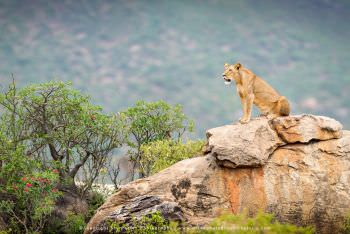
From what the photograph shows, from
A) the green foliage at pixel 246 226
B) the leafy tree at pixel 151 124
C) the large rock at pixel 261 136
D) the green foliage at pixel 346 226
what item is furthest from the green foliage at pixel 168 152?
the green foliage at pixel 246 226

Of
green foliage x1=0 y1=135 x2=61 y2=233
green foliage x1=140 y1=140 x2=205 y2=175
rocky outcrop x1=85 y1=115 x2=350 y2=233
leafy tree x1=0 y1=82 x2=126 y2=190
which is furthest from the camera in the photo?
leafy tree x1=0 y1=82 x2=126 y2=190

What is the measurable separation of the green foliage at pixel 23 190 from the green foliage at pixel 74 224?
97 cm

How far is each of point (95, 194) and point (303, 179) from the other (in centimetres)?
1348

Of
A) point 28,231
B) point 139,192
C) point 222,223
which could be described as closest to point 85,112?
point 28,231

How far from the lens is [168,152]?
2819 centimetres

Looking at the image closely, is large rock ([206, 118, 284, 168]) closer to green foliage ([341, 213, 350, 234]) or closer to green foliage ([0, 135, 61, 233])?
green foliage ([341, 213, 350, 234])

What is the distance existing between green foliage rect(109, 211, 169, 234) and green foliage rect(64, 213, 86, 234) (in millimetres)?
9004

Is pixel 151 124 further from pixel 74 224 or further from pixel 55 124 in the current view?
pixel 74 224

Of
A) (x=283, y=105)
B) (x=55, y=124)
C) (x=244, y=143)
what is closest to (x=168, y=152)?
(x=55, y=124)

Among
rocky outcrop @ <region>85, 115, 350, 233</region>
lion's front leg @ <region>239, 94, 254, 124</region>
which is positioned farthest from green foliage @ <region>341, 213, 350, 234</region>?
lion's front leg @ <region>239, 94, 254, 124</region>

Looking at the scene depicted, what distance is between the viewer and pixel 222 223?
47.5 feet

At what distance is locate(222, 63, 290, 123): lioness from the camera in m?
21.1

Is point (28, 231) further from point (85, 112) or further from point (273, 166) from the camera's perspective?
point (273, 166)

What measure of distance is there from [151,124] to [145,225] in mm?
14946
